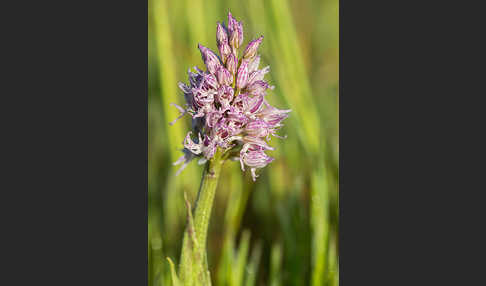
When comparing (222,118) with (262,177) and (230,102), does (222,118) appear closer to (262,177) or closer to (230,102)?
(230,102)

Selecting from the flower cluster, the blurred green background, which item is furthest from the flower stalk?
the blurred green background

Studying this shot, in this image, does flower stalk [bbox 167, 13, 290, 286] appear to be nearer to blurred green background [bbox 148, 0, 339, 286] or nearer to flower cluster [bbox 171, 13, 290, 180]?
flower cluster [bbox 171, 13, 290, 180]

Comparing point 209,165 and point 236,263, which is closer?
point 209,165

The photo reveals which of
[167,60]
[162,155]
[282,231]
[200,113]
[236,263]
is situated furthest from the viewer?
[162,155]

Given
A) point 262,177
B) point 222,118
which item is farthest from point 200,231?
point 262,177

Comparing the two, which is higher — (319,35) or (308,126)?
Answer: (319,35)

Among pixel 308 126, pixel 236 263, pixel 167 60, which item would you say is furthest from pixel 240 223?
pixel 167 60

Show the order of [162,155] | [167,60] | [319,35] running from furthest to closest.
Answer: [319,35], [162,155], [167,60]

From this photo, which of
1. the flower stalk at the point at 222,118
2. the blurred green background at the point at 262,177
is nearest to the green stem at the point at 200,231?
the flower stalk at the point at 222,118

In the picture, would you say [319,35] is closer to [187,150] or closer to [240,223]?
[240,223]
